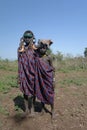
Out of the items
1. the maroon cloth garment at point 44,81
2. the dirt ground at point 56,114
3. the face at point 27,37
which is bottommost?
the dirt ground at point 56,114

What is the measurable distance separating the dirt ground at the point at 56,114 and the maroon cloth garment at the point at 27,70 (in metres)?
0.58

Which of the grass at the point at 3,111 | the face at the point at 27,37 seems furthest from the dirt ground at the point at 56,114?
the face at the point at 27,37

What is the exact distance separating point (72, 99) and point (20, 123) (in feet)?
5.79

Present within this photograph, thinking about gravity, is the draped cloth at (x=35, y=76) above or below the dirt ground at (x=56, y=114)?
above

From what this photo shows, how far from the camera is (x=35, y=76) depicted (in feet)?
18.1

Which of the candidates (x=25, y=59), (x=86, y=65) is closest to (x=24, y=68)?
(x=25, y=59)

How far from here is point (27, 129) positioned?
511 cm

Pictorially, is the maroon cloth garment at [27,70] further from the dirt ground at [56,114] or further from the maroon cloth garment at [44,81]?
the dirt ground at [56,114]

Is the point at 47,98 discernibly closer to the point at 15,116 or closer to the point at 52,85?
the point at 52,85

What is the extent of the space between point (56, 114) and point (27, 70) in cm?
111

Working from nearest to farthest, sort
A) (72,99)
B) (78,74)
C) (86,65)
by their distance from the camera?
(72,99), (78,74), (86,65)

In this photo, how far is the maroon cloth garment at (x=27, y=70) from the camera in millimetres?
5488

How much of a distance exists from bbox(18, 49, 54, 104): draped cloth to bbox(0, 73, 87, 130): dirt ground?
422mm

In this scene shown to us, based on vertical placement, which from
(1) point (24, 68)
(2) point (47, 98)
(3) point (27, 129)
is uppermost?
(1) point (24, 68)
